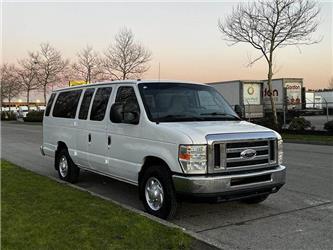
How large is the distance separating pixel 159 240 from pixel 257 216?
6.75ft

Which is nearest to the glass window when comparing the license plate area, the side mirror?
the side mirror

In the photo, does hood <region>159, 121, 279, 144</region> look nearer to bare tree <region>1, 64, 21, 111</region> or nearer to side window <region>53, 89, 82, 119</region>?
side window <region>53, 89, 82, 119</region>

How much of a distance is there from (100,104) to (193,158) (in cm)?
286

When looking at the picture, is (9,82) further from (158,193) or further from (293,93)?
(158,193)

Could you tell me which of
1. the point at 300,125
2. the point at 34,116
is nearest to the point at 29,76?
the point at 34,116

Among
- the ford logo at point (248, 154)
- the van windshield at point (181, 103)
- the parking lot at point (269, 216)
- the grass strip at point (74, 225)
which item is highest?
the van windshield at point (181, 103)

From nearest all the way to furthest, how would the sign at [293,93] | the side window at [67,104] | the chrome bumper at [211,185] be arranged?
1. the chrome bumper at [211,185]
2. the side window at [67,104]
3. the sign at [293,93]

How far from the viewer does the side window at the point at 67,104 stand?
9062 millimetres

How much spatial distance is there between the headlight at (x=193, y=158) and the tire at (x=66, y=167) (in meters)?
3.89

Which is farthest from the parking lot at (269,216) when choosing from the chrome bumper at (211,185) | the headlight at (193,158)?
the headlight at (193,158)

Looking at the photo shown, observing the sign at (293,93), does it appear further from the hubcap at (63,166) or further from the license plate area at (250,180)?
the license plate area at (250,180)

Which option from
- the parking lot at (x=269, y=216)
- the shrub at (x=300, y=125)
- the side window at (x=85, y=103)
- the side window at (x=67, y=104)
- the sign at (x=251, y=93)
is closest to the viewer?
the parking lot at (x=269, y=216)

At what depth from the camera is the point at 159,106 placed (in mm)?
6820

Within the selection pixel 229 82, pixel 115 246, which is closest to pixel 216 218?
pixel 115 246
